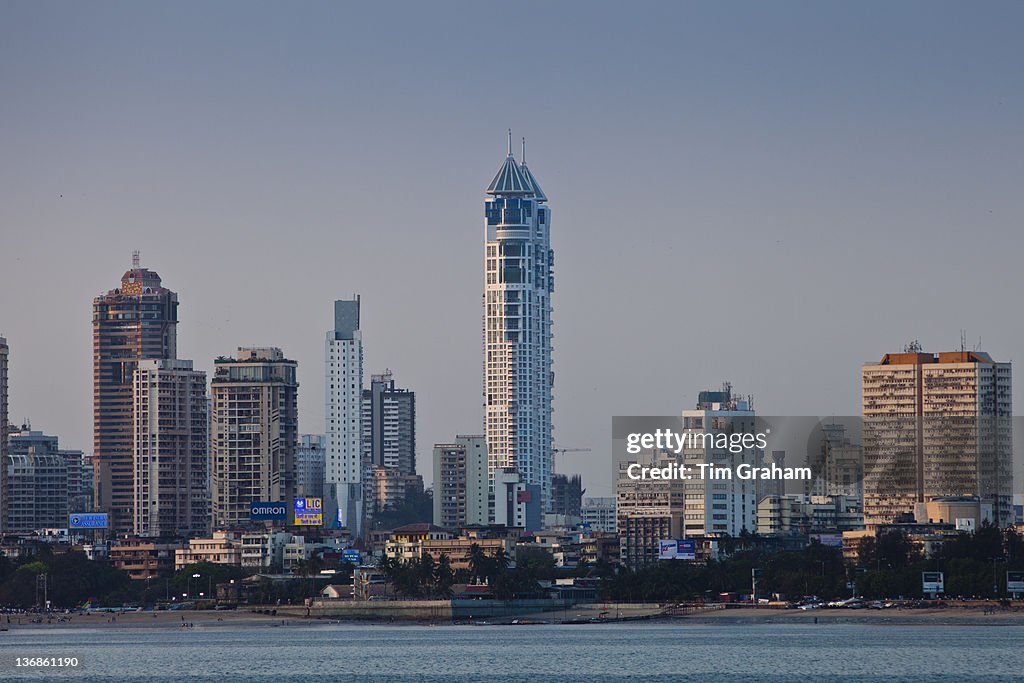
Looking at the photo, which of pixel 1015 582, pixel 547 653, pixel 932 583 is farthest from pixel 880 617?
pixel 547 653

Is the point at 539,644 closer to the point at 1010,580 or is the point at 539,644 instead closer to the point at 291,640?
the point at 291,640

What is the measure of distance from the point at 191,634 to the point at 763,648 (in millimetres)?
57425

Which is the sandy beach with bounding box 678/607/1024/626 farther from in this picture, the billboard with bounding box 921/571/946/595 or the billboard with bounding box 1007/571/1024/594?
the billboard with bounding box 921/571/946/595

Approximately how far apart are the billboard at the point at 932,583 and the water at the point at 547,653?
56.1 ft

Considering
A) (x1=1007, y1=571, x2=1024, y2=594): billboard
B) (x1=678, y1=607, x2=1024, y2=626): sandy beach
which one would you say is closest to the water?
(x1=678, y1=607, x2=1024, y2=626): sandy beach

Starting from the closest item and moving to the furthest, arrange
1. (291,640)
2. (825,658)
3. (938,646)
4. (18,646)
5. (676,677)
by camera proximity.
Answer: (676,677) → (825,658) → (938,646) → (18,646) → (291,640)

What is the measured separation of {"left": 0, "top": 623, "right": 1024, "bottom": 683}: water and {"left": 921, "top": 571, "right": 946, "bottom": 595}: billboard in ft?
56.1

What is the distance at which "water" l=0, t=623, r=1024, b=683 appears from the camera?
128250 mm

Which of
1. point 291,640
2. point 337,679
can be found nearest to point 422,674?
point 337,679

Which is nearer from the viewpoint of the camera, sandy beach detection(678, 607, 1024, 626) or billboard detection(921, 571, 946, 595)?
sandy beach detection(678, 607, 1024, 626)

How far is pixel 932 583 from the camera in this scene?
7800 inches

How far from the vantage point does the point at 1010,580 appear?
19550cm

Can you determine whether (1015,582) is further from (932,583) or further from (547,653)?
(547,653)

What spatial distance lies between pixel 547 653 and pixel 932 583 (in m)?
58.5
